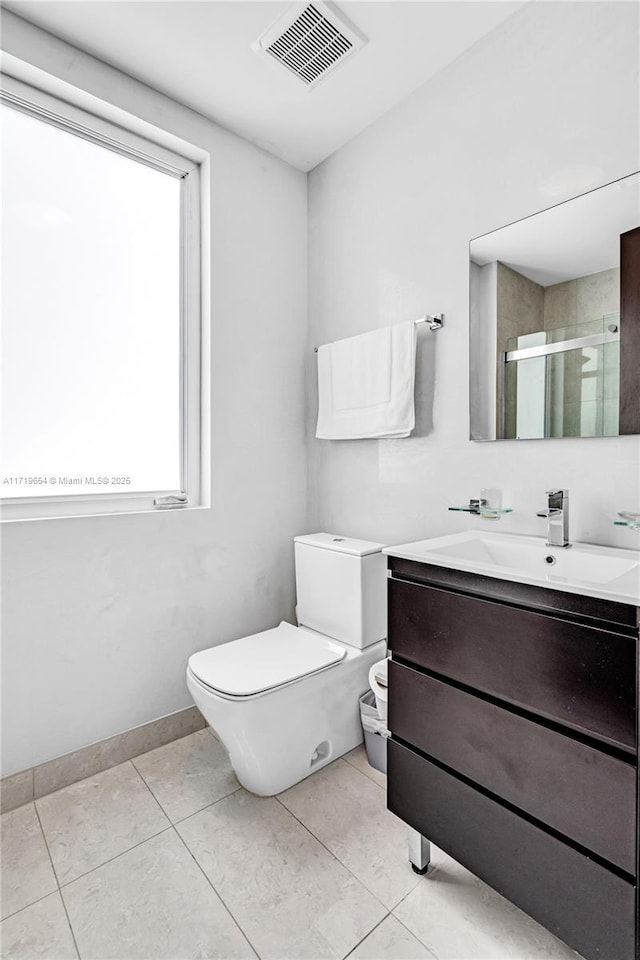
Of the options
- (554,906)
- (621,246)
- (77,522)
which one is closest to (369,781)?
(554,906)

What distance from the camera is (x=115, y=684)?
1.77 metres

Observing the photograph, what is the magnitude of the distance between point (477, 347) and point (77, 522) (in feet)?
4.83

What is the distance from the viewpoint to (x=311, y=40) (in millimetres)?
1595

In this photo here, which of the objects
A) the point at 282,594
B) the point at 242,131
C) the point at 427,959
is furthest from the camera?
the point at 282,594

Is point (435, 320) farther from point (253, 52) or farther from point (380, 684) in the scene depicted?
point (380, 684)

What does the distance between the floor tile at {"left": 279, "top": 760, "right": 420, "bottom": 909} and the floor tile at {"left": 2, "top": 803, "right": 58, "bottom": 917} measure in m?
0.67

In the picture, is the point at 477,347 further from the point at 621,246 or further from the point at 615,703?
the point at 615,703

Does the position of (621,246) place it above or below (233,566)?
above

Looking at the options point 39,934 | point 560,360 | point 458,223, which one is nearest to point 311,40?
point 458,223

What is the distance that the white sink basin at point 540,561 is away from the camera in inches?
36.4

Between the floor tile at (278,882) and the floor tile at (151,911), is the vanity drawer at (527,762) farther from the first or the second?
the floor tile at (151,911)

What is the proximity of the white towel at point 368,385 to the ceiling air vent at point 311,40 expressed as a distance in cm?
89

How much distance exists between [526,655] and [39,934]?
1273 millimetres

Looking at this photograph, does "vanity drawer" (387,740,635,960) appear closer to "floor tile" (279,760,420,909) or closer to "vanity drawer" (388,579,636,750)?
"floor tile" (279,760,420,909)
